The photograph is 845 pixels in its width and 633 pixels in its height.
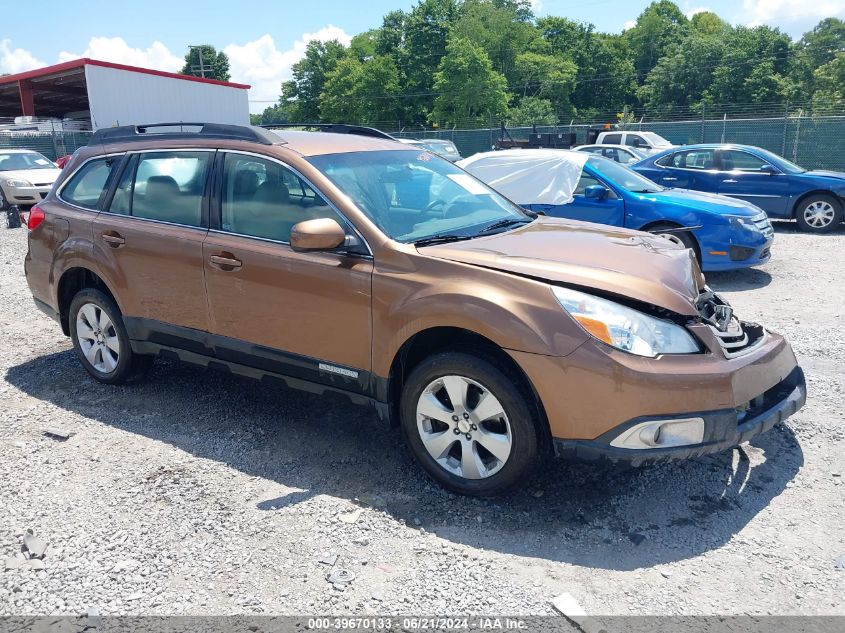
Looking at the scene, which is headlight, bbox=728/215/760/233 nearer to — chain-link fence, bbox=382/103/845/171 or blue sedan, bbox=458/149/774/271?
blue sedan, bbox=458/149/774/271

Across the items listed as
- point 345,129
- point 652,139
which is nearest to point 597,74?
point 652,139

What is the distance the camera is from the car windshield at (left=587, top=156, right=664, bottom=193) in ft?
28.0

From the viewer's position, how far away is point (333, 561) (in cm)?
303

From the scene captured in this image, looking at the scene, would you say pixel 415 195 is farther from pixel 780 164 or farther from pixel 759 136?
pixel 759 136

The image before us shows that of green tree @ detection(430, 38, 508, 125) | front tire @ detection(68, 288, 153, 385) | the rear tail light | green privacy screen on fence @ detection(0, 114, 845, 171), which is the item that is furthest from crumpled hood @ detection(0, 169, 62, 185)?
green tree @ detection(430, 38, 508, 125)

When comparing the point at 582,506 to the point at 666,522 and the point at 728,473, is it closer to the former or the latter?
the point at 666,522

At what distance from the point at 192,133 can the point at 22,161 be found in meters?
15.9

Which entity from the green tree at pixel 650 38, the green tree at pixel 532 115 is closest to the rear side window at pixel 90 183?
the green tree at pixel 532 115

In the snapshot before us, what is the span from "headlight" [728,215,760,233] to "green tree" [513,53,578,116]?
72772 millimetres

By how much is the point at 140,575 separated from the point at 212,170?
242 centimetres

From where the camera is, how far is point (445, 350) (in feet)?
11.3

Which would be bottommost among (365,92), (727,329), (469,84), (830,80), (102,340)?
(102,340)

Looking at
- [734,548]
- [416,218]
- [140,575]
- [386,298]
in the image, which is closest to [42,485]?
[140,575]

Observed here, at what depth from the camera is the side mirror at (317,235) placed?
350 centimetres
